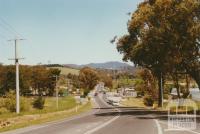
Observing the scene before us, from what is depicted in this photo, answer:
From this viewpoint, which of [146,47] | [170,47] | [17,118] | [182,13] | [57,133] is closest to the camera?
[57,133]

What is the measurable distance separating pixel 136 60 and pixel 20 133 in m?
33.3

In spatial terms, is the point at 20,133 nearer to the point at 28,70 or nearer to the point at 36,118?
the point at 36,118

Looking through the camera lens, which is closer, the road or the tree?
the road

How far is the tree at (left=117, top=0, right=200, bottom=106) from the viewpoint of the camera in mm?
45531

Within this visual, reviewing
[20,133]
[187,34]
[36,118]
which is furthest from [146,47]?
[20,133]

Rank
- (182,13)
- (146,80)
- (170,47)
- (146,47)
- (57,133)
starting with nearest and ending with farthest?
(57,133)
(182,13)
(170,47)
(146,47)
(146,80)

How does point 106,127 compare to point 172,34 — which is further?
point 172,34

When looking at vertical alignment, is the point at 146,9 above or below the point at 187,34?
above

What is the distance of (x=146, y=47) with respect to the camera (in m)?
52.9

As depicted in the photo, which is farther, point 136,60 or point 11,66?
point 11,66

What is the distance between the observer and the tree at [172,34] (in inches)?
1793

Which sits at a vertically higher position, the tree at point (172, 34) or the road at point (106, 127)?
the tree at point (172, 34)

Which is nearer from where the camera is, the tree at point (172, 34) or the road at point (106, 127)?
the road at point (106, 127)

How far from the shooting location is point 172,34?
4691cm
